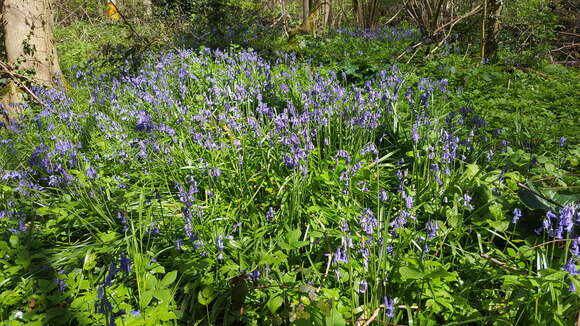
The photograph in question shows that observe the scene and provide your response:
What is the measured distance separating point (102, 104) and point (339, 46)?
525cm

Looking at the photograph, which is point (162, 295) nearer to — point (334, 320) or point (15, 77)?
point (334, 320)

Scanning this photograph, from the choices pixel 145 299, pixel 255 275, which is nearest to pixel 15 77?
pixel 145 299

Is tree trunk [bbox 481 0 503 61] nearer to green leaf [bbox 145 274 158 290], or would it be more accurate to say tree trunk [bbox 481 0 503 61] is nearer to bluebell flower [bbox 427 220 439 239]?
bluebell flower [bbox 427 220 439 239]

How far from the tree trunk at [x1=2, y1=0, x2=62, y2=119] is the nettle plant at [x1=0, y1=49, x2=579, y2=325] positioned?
1982 mm

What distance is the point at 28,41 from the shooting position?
15.6ft

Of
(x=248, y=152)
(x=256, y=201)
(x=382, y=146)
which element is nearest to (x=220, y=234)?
(x=256, y=201)

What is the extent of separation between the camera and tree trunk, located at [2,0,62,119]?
4.60 meters

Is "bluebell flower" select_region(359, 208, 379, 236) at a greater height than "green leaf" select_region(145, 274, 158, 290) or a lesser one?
greater

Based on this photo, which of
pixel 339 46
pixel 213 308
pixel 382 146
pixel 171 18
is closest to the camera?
pixel 213 308

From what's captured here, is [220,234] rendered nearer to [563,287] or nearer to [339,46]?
[563,287]

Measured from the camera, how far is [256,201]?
243 cm

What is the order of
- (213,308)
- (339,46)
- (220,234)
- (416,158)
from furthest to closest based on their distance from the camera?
1. (339,46)
2. (416,158)
3. (220,234)
4. (213,308)

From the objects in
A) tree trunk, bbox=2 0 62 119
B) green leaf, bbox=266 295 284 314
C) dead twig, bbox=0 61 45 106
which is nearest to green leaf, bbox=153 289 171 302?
green leaf, bbox=266 295 284 314

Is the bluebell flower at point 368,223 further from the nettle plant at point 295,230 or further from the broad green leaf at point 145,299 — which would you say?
the broad green leaf at point 145,299
